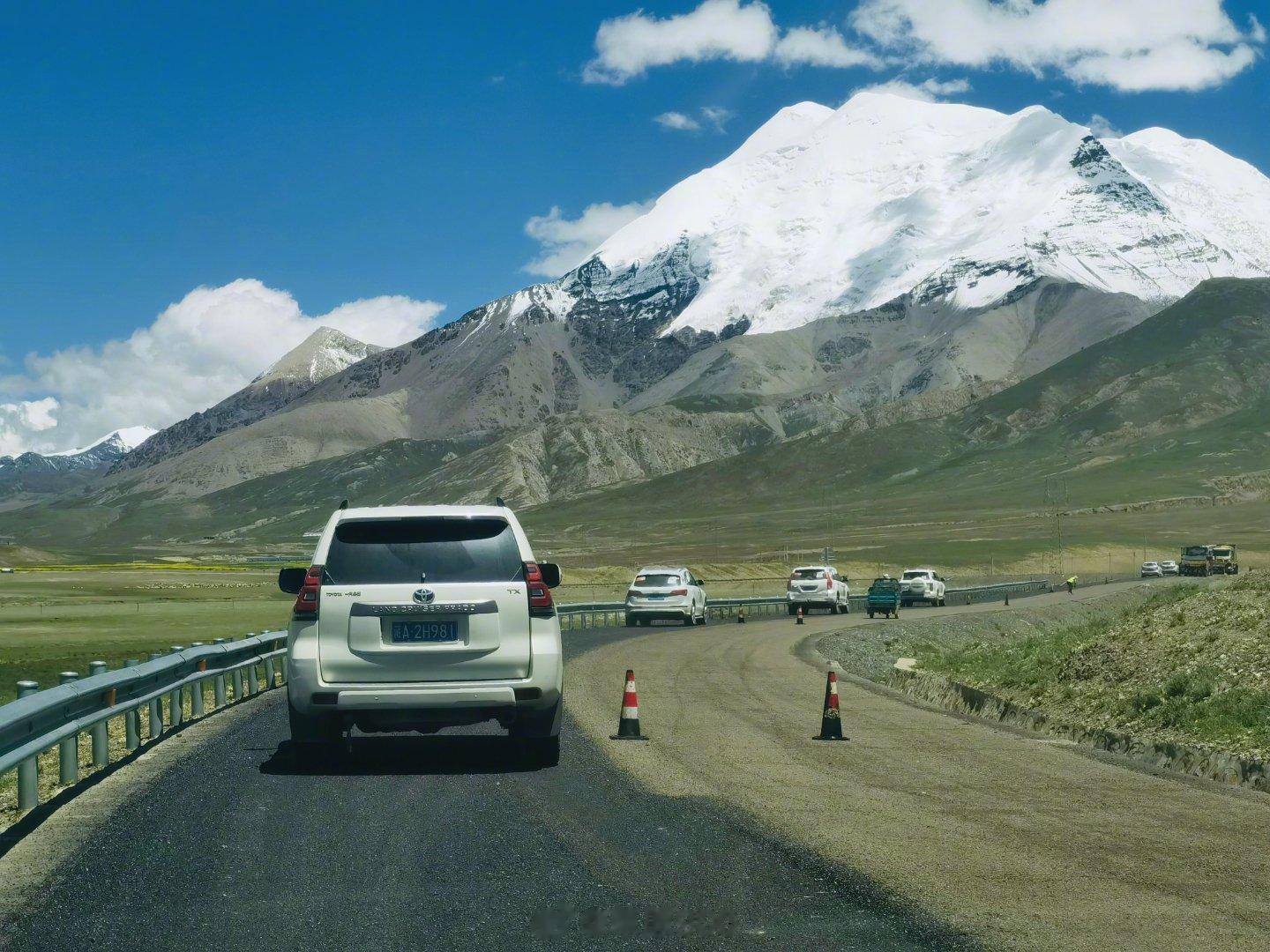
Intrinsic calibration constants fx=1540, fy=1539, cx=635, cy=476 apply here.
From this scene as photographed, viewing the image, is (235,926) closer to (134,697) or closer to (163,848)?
(163,848)

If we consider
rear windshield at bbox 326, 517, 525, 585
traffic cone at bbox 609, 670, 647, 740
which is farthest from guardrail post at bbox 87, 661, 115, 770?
traffic cone at bbox 609, 670, 647, 740

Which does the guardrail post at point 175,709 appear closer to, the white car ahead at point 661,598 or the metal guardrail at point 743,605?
the metal guardrail at point 743,605

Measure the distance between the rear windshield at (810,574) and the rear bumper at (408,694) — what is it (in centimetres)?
5037

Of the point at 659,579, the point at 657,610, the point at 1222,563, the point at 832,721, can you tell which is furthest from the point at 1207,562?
the point at 832,721

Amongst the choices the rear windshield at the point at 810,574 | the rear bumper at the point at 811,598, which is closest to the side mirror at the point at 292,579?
the rear bumper at the point at 811,598

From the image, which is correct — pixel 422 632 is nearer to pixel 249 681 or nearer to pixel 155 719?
pixel 155 719

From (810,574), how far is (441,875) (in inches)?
2170

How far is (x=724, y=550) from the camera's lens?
167 meters

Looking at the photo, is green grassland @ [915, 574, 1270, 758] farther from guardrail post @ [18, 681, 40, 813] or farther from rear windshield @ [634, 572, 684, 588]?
rear windshield @ [634, 572, 684, 588]

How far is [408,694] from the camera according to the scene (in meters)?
13.0

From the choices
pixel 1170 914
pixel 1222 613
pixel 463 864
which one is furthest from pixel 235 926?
pixel 1222 613

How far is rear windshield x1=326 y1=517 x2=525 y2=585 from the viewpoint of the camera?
13125 millimetres

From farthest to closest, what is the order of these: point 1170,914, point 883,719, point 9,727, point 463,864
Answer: point 883,719, point 9,727, point 463,864, point 1170,914

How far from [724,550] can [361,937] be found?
15999 cm
